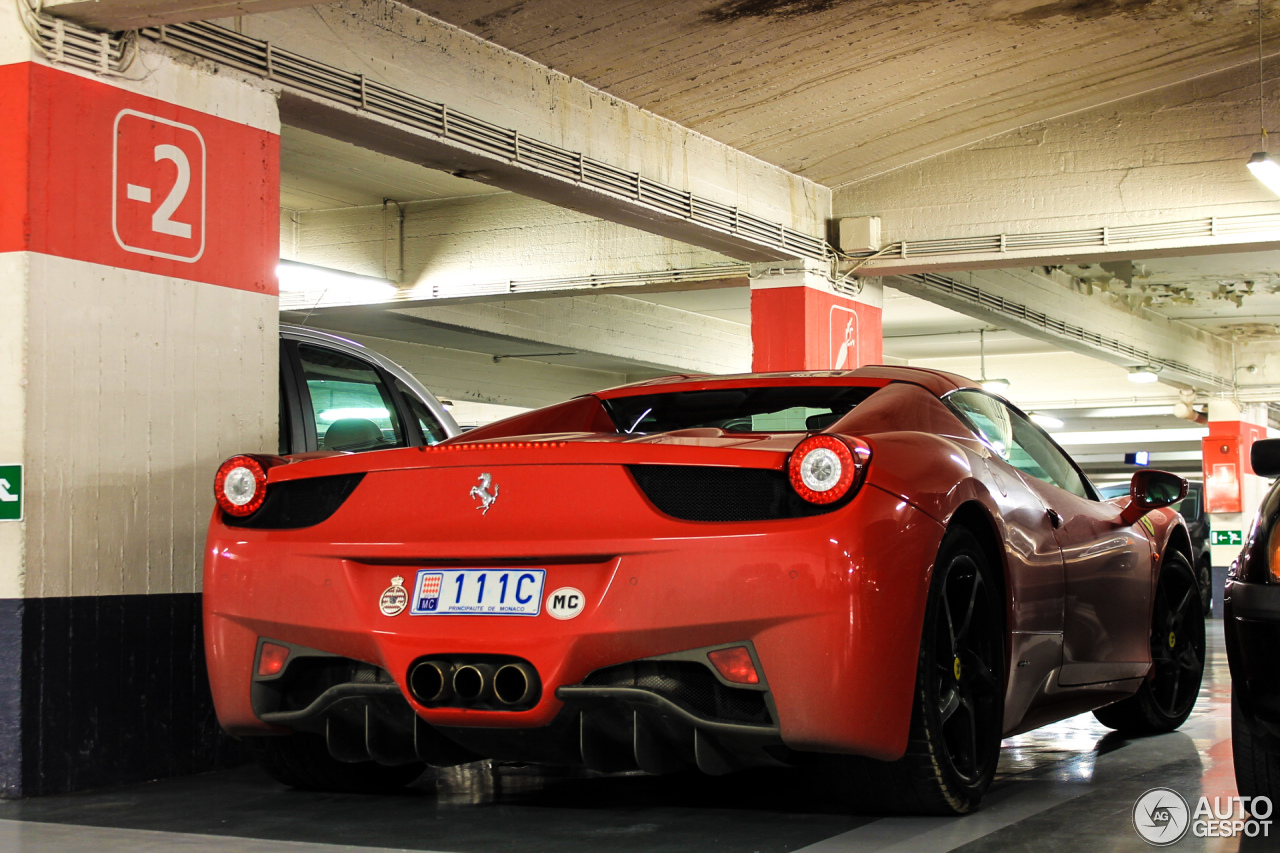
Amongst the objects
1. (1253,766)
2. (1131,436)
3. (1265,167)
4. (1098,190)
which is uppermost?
(1098,190)

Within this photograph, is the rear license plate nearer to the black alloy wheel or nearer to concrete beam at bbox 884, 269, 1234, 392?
the black alloy wheel

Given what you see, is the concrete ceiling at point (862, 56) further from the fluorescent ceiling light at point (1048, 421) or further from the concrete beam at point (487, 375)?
the fluorescent ceiling light at point (1048, 421)

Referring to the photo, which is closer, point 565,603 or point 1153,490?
point 565,603

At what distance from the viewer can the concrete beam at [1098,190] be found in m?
9.89

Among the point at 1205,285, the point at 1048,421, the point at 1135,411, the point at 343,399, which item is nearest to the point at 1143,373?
the point at 1205,285

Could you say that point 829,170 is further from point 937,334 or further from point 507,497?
point 937,334

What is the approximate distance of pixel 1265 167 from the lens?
8.24 metres

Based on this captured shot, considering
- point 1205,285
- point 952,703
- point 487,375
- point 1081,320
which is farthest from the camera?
point 487,375

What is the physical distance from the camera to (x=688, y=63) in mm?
8352

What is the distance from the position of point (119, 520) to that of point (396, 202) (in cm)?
880

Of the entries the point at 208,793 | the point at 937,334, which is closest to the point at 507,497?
the point at 208,793

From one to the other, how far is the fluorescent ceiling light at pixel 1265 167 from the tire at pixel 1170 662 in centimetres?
365

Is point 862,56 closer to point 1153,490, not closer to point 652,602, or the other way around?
point 1153,490

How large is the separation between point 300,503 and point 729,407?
1.36 m
